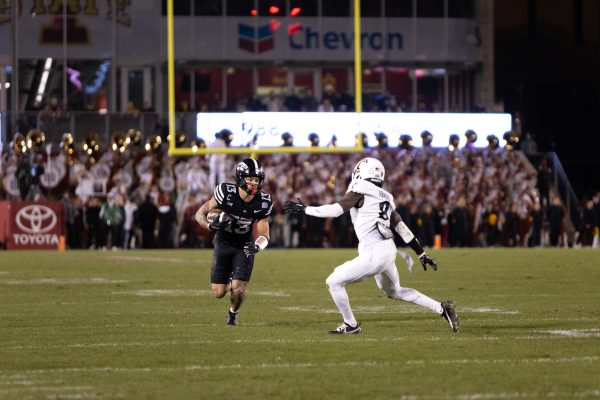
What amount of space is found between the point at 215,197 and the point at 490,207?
2122 cm

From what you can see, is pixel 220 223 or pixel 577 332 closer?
pixel 577 332

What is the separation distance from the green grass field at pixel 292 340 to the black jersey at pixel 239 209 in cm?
83

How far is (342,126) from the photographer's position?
115 feet

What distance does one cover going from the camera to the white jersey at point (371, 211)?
11406mm

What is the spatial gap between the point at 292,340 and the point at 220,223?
5.13 ft

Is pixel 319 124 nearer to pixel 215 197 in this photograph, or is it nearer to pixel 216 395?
pixel 215 197

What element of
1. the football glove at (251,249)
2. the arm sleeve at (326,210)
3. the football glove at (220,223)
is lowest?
the football glove at (251,249)

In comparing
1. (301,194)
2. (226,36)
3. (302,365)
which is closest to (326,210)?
(302,365)

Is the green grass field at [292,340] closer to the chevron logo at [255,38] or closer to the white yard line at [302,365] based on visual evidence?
the white yard line at [302,365]

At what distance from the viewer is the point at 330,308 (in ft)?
47.0

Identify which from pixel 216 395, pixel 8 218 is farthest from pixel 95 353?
pixel 8 218

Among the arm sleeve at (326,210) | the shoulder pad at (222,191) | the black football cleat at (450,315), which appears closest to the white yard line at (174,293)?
the shoulder pad at (222,191)

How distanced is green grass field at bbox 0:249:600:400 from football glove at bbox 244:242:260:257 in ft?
2.11

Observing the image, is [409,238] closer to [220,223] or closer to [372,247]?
[372,247]
